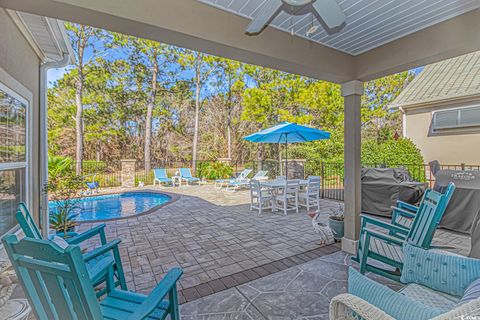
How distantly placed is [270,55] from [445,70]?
1098 centimetres

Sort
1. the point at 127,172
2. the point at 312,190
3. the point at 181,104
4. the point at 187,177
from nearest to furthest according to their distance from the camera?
the point at 312,190 → the point at 127,172 → the point at 187,177 → the point at 181,104

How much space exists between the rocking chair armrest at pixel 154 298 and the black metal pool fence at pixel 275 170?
6220 mm

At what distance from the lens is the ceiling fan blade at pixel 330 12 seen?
6.81 feet

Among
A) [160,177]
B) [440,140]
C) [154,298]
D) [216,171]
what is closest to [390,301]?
[154,298]

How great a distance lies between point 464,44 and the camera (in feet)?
8.62

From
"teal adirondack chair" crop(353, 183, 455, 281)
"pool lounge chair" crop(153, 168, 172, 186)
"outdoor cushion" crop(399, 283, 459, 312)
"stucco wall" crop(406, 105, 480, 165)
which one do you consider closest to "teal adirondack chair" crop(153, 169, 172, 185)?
"pool lounge chair" crop(153, 168, 172, 186)

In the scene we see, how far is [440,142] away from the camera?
29.7ft

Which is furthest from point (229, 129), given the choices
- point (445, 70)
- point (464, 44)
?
point (464, 44)

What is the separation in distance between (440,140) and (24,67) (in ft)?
38.1

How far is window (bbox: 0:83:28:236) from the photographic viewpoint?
2518 mm

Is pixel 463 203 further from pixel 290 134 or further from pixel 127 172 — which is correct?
pixel 127 172

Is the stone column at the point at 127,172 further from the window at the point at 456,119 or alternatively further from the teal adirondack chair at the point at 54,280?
the window at the point at 456,119

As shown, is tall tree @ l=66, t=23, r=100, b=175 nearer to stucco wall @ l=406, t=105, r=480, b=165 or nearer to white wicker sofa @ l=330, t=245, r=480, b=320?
white wicker sofa @ l=330, t=245, r=480, b=320

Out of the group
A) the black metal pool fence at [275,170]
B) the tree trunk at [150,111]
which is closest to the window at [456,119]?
the black metal pool fence at [275,170]
